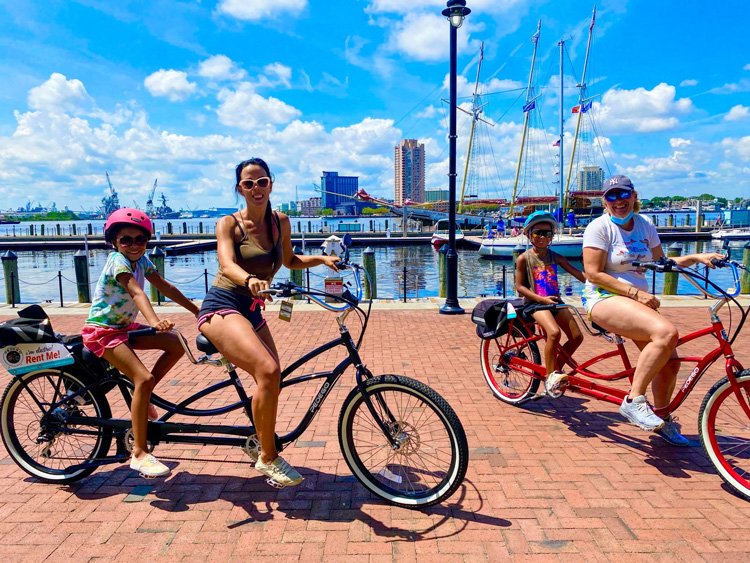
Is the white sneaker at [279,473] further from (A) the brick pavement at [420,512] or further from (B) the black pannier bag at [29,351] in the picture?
(B) the black pannier bag at [29,351]

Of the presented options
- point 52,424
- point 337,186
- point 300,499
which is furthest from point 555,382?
point 337,186

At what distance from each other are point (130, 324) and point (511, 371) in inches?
134

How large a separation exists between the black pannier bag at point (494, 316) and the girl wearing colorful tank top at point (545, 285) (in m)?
0.18

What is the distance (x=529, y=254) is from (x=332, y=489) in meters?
2.65

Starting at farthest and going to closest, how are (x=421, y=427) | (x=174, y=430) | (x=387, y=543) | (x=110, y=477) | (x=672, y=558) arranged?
(x=110, y=477)
(x=174, y=430)
(x=421, y=427)
(x=387, y=543)
(x=672, y=558)

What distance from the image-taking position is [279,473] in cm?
303

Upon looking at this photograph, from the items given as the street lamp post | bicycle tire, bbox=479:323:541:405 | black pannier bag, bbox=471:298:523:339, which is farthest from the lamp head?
bicycle tire, bbox=479:323:541:405

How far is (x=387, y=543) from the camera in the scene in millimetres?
2795

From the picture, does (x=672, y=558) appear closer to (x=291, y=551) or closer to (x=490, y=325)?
(x=291, y=551)

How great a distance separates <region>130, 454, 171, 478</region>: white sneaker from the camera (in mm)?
3160

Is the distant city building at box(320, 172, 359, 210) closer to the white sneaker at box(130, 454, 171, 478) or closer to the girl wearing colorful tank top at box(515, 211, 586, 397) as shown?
the girl wearing colorful tank top at box(515, 211, 586, 397)

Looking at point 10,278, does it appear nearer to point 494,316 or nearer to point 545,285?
point 494,316

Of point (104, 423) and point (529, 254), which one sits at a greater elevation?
point (529, 254)

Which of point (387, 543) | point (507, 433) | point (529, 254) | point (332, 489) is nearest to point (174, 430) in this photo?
point (332, 489)
